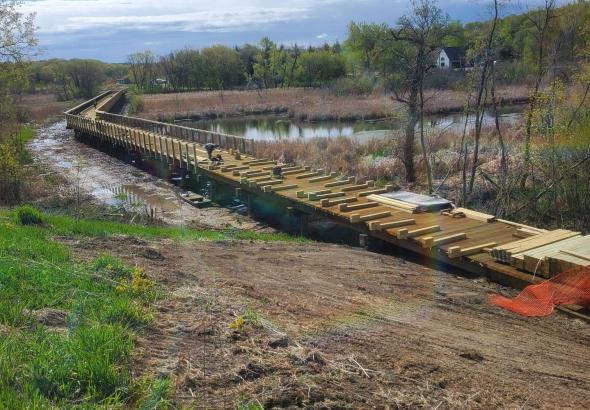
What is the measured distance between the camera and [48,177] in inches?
1037

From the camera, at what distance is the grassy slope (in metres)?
3.93

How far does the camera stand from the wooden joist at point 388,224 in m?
12.5

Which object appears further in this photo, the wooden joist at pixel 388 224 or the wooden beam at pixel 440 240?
the wooden joist at pixel 388 224

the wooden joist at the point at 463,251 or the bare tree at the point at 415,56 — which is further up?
the bare tree at the point at 415,56

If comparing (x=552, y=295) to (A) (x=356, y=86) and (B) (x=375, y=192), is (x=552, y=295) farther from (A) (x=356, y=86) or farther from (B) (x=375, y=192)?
(A) (x=356, y=86)

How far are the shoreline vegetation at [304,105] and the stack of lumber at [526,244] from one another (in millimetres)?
31861

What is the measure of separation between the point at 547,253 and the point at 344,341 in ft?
16.6

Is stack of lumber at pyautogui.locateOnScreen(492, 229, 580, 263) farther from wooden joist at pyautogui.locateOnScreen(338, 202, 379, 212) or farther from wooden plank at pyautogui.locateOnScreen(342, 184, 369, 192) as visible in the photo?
wooden plank at pyautogui.locateOnScreen(342, 184, 369, 192)

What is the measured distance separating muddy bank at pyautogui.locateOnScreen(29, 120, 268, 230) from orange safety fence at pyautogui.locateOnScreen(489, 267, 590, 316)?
935 cm

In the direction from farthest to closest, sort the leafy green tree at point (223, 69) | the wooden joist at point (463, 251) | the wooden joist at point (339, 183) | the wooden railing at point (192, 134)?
the leafy green tree at point (223, 69)
the wooden railing at point (192, 134)
the wooden joist at point (339, 183)
the wooden joist at point (463, 251)

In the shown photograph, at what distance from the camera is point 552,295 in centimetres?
842

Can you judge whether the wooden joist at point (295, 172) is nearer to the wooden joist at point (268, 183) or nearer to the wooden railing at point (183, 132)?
the wooden joist at point (268, 183)

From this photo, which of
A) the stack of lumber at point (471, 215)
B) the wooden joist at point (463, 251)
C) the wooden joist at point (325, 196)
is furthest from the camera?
the wooden joist at point (325, 196)

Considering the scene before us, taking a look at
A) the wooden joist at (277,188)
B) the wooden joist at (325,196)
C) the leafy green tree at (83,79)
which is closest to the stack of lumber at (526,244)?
the wooden joist at (325,196)
